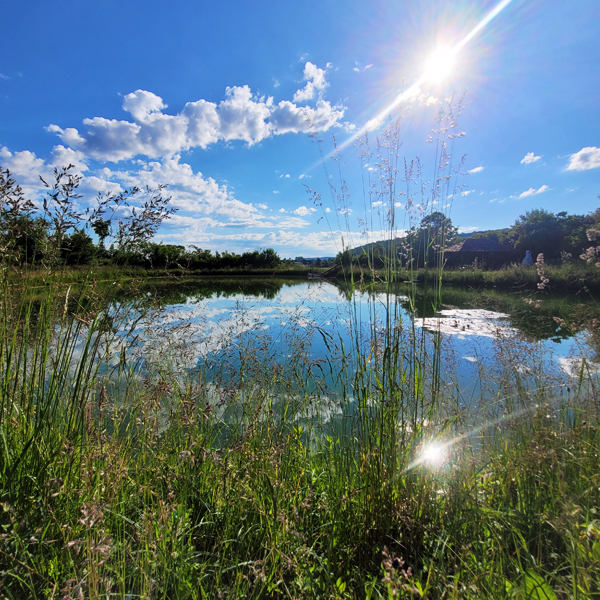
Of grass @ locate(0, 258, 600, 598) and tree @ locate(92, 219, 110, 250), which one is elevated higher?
tree @ locate(92, 219, 110, 250)

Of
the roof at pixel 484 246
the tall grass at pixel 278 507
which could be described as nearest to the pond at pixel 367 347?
the tall grass at pixel 278 507

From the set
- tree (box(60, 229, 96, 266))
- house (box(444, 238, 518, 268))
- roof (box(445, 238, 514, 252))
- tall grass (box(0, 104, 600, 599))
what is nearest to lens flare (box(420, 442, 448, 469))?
tall grass (box(0, 104, 600, 599))

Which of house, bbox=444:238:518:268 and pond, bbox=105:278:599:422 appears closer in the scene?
pond, bbox=105:278:599:422

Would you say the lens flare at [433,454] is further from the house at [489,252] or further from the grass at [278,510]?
the house at [489,252]

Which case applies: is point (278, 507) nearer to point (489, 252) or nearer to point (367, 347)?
point (367, 347)

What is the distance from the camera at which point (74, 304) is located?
1.96 m

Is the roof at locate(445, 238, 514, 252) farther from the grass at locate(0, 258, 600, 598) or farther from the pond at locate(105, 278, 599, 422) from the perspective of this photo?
the grass at locate(0, 258, 600, 598)

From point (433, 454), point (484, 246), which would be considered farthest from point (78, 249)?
point (484, 246)

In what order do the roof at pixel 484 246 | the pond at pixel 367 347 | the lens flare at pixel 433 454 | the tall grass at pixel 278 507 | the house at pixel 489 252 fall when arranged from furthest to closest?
the roof at pixel 484 246 < the house at pixel 489 252 < the pond at pixel 367 347 < the lens flare at pixel 433 454 < the tall grass at pixel 278 507

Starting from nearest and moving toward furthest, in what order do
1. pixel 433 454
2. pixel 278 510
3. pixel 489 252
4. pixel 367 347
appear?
pixel 278 510 < pixel 433 454 < pixel 367 347 < pixel 489 252

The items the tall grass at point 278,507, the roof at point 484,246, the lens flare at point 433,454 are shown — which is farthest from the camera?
the roof at point 484,246

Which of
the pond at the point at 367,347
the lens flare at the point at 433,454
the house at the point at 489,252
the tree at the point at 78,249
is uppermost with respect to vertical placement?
the house at the point at 489,252

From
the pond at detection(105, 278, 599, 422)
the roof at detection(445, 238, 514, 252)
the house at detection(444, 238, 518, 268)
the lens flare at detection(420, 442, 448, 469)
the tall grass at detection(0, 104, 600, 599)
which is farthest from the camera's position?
the roof at detection(445, 238, 514, 252)

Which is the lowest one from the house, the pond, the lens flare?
the lens flare
